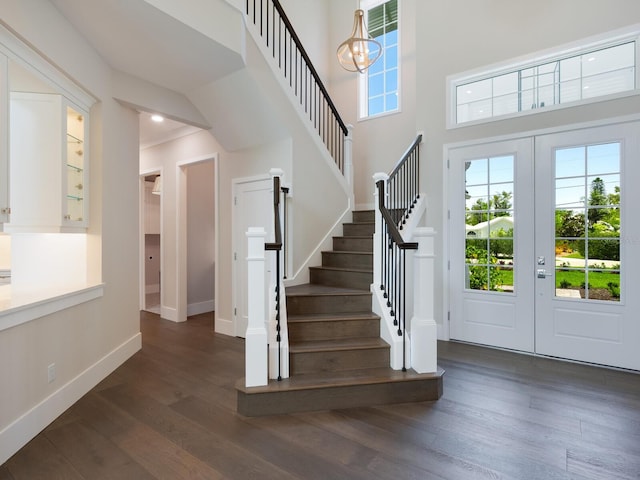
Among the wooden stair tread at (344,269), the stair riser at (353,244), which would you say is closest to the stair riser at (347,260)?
the wooden stair tread at (344,269)

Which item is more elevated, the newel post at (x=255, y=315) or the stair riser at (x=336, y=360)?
the newel post at (x=255, y=315)

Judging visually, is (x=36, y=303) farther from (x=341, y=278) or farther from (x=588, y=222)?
(x=588, y=222)

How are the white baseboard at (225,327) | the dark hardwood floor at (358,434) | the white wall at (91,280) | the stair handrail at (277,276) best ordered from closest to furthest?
the dark hardwood floor at (358,434)
the white wall at (91,280)
the stair handrail at (277,276)
the white baseboard at (225,327)

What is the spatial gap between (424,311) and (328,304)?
3.09 feet

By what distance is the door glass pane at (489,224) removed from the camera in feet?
12.5

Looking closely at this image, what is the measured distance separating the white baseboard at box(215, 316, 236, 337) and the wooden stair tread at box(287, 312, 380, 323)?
1.69m

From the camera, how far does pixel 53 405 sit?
244 cm

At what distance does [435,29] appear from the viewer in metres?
4.19

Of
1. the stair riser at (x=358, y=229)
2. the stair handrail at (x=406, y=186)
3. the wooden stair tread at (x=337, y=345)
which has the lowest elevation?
the wooden stair tread at (x=337, y=345)

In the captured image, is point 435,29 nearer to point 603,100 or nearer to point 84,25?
point 603,100


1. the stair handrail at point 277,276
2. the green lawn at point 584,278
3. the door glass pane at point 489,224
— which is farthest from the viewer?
the door glass pane at point 489,224

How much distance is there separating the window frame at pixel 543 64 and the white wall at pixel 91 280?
3715mm

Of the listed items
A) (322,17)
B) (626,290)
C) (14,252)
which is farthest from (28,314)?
(322,17)

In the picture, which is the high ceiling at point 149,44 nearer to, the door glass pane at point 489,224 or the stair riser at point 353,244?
the stair riser at point 353,244
